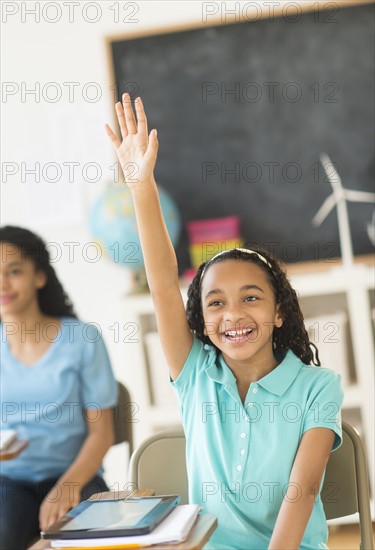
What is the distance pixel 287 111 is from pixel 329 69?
0.24 meters

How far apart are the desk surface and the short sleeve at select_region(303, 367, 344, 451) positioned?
0.76 meters

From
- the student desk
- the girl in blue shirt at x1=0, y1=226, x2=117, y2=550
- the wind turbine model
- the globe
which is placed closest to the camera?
the student desk

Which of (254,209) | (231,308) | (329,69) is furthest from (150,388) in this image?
(231,308)

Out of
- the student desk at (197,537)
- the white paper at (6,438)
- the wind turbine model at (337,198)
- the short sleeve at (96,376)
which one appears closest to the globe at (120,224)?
the wind turbine model at (337,198)

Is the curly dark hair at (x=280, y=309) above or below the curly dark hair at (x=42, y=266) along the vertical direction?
below

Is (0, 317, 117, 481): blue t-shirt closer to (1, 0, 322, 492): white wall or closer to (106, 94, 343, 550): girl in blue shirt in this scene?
(106, 94, 343, 550): girl in blue shirt

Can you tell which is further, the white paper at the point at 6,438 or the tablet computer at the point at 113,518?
the white paper at the point at 6,438

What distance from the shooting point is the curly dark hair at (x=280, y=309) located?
1827 mm

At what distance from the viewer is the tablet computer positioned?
4.24ft

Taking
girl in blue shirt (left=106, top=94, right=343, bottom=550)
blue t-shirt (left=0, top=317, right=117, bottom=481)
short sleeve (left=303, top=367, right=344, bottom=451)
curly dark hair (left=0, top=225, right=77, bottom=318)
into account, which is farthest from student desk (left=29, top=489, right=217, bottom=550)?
curly dark hair (left=0, top=225, right=77, bottom=318)

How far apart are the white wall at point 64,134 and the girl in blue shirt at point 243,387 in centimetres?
197

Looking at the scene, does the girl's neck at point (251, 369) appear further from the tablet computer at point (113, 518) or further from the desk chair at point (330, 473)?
the tablet computer at point (113, 518)

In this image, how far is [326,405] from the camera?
1661 mm

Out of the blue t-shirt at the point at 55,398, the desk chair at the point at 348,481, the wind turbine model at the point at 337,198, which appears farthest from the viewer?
the wind turbine model at the point at 337,198
